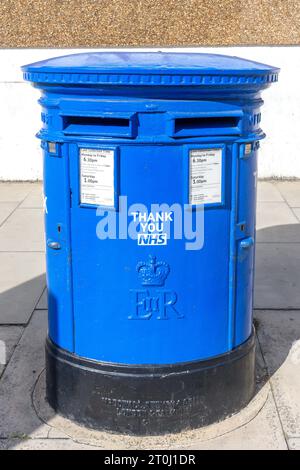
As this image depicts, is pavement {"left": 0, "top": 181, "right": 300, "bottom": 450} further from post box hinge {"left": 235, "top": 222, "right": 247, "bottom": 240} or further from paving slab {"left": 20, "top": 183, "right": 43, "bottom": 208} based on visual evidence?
post box hinge {"left": 235, "top": 222, "right": 247, "bottom": 240}

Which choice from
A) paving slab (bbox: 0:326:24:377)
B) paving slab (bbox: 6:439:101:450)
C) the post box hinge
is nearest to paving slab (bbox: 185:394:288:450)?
paving slab (bbox: 6:439:101:450)

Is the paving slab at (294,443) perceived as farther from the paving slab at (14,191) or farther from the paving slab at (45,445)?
the paving slab at (14,191)

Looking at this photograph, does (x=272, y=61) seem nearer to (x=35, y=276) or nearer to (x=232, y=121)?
(x=35, y=276)

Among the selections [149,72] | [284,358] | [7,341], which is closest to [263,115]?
[284,358]

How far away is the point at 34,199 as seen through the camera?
7.92 metres

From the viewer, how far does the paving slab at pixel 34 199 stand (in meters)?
7.64

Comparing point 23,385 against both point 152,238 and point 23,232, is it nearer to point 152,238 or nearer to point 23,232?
point 152,238

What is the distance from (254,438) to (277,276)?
2.39 metres

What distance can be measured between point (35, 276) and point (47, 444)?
244cm

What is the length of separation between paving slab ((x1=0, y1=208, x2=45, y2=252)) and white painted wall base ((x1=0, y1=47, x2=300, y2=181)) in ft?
4.80

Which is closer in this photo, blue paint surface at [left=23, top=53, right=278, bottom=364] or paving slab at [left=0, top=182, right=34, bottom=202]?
blue paint surface at [left=23, top=53, right=278, bottom=364]

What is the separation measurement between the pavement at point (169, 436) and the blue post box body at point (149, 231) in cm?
11

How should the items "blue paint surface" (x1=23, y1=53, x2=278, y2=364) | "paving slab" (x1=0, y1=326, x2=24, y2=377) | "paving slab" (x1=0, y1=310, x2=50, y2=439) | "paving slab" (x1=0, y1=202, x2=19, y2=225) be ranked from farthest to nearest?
"paving slab" (x1=0, y1=202, x2=19, y2=225) → "paving slab" (x1=0, y1=326, x2=24, y2=377) → "paving slab" (x1=0, y1=310, x2=50, y2=439) → "blue paint surface" (x1=23, y1=53, x2=278, y2=364)

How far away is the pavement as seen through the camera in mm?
3172
